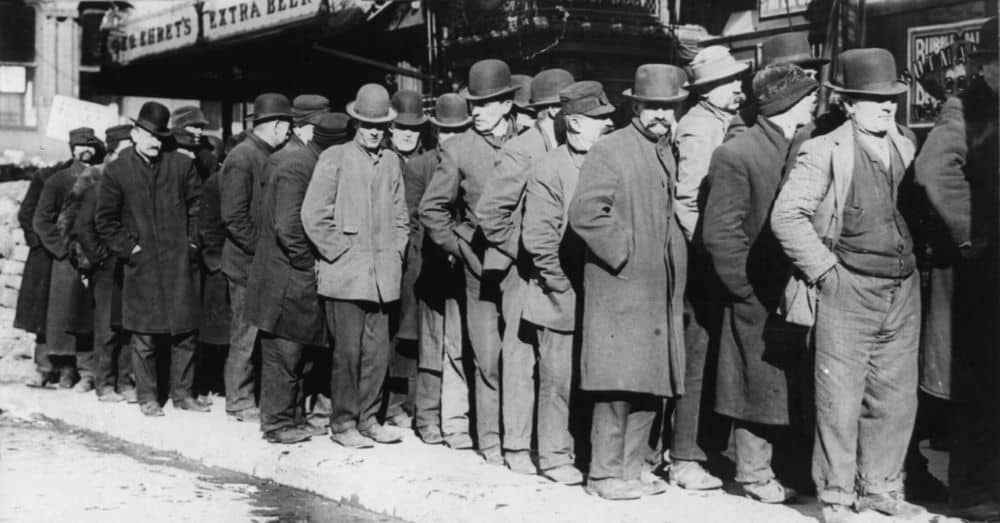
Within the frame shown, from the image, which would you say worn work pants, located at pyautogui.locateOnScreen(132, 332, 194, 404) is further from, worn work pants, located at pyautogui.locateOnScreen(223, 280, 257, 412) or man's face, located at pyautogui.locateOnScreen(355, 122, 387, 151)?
man's face, located at pyautogui.locateOnScreen(355, 122, 387, 151)

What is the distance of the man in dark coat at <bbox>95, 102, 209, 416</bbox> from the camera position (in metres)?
8.61

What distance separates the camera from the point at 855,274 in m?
5.31

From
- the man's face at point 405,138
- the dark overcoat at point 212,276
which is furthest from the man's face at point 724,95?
the dark overcoat at point 212,276

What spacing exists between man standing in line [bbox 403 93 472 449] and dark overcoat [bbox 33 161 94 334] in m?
3.66

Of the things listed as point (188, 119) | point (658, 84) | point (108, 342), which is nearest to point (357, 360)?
point (658, 84)

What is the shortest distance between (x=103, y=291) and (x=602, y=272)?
5097 mm

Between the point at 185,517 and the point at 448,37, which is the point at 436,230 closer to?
the point at 185,517

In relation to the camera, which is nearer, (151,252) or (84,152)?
(151,252)

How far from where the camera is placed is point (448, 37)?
13367mm

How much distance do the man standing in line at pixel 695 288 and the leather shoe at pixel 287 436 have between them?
2.48 metres

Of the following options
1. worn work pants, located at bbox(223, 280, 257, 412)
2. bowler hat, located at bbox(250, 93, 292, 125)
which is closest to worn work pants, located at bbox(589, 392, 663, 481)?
worn work pants, located at bbox(223, 280, 257, 412)

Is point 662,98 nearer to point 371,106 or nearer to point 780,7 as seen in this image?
point 371,106

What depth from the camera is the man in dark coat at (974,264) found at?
529 cm

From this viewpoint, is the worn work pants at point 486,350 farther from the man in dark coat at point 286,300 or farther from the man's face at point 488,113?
the man in dark coat at point 286,300
